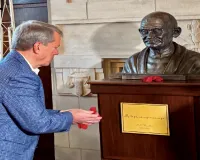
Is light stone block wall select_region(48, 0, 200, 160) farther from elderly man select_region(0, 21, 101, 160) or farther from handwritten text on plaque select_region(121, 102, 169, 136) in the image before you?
elderly man select_region(0, 21, 101, 160)

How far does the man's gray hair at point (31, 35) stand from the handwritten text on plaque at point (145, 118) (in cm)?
53

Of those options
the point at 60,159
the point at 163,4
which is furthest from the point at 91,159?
the point at 163,4

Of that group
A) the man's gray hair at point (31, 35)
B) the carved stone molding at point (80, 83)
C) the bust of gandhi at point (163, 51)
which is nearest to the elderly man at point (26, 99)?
the man's gray hair at point (31, 35)

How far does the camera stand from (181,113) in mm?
2168

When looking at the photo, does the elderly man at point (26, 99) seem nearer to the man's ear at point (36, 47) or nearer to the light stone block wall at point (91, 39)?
the man's ear at point (36, 47)

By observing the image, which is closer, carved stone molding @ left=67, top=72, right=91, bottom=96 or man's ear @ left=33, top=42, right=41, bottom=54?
man's ear @ left=33, top=42, right=41, bottom=54

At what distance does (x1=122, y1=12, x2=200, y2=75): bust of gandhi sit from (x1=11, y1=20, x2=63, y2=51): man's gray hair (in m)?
0.60

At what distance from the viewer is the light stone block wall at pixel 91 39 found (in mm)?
3289

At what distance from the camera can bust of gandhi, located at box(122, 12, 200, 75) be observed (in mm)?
2420

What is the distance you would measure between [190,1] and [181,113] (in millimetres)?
1271

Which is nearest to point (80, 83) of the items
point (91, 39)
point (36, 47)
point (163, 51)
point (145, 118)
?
point (91, 39)

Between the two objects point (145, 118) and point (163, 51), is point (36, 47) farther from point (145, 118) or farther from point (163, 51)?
point (163, 51)

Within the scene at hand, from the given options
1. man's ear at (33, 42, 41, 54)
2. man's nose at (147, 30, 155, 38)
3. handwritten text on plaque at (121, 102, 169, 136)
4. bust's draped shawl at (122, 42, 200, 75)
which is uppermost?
man's nose at (147, 30, 155, 38)

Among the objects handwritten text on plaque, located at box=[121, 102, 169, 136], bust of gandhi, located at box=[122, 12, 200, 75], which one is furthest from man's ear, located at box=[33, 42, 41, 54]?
bust of gandhi, located at box=[122, 12, 200, 75]
